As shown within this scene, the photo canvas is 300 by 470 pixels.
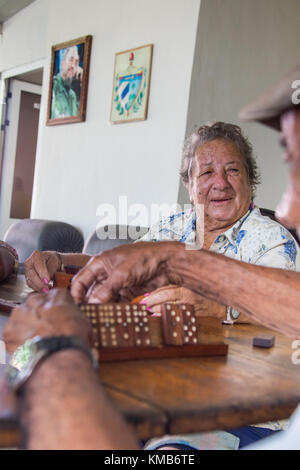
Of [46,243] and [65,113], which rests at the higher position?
[65,113]

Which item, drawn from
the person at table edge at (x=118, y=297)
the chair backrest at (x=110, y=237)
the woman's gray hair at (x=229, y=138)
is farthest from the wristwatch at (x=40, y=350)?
the chair backrest at (x=110, y=237)

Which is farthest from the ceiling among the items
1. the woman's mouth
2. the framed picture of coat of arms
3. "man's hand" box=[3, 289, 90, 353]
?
"man's hand" box=[3, 289, 90, 353]

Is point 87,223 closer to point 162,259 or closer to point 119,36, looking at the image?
point 119,36

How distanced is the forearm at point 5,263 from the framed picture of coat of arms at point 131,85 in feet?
6.92

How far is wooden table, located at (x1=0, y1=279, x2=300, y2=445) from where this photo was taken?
81 cm

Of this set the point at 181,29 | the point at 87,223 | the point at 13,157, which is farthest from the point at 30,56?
the point at 181,29

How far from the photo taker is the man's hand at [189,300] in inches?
65.9

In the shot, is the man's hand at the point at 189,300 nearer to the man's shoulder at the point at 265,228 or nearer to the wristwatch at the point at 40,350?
the man's shoulder at the point at 265,228

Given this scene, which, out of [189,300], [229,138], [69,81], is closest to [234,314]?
[189,300]

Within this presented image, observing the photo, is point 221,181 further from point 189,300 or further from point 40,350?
point 40,350

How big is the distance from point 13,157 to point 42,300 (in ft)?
23.0

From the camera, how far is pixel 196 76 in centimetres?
378

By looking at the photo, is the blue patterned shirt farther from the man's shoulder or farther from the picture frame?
the picture frame

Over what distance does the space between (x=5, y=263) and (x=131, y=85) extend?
243 centimetres
